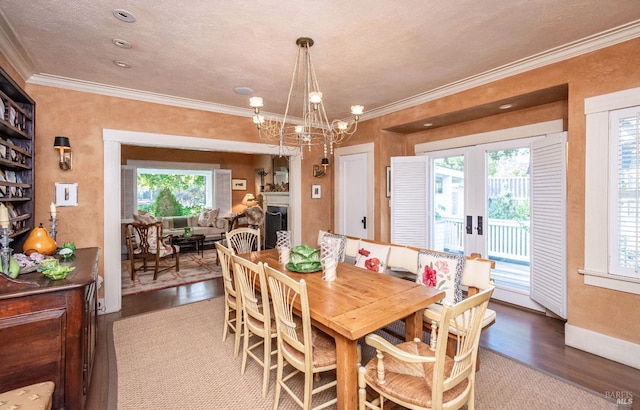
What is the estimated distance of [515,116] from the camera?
3.59 m

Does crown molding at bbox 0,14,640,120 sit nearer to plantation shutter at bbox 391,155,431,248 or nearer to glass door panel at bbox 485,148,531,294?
plantation shutter at bbox 391,155,431,248

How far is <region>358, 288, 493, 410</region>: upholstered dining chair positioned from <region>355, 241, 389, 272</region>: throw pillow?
1359 millimetres

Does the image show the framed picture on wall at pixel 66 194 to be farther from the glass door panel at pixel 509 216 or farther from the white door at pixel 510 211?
the glass door panel at pixel 509 216

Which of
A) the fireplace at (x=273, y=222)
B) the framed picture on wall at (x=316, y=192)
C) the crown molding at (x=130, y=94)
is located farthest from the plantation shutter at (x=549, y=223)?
the fireplace at (x=273, y=222)

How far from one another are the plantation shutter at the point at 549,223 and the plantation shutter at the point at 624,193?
0.55 m

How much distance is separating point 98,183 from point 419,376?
3.91 m

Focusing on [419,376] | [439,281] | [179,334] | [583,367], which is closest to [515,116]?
[439,281]

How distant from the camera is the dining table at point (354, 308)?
159 centimetres

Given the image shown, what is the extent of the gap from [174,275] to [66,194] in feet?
7.41

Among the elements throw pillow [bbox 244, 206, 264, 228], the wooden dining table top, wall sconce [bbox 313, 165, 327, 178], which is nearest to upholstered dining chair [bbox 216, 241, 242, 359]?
the wooden dining table top

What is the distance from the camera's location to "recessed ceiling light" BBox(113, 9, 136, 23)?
204 cm

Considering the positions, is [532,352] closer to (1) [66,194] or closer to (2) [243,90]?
(2) [243,90]

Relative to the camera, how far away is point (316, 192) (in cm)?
528

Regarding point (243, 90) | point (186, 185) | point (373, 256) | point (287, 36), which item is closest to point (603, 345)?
point (373, 256)
